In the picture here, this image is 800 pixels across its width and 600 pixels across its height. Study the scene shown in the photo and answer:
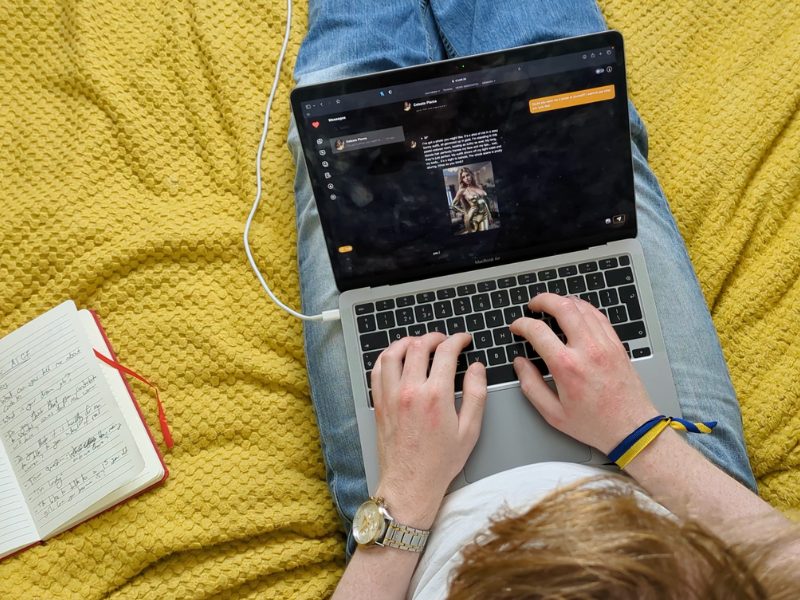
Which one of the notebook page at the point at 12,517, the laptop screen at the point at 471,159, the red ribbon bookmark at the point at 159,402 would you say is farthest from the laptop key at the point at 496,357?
the notebook page at the point at 12,517

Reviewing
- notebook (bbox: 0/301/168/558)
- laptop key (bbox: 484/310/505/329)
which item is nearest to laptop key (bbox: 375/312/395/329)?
laptop key (bbox: 484/310/505/329)

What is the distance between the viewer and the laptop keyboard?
794 mm

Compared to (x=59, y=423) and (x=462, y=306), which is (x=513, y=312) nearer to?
(x=462, y=306)

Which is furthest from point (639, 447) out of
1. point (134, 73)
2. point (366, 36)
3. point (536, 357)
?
point (134, 73)

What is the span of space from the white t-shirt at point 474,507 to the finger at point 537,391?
0.06 m

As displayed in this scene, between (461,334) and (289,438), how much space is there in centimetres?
28

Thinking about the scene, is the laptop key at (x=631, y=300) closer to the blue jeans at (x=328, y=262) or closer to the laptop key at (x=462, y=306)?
the blue jeans at (x=328, y=262)

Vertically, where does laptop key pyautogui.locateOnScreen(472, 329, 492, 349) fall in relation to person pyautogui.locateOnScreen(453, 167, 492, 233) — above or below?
below

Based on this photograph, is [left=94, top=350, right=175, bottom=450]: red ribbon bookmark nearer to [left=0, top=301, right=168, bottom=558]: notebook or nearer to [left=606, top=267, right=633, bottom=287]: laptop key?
[left=0, top=301, right=168, bottom=558]: notebook

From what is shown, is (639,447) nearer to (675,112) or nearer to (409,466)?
(409,466)

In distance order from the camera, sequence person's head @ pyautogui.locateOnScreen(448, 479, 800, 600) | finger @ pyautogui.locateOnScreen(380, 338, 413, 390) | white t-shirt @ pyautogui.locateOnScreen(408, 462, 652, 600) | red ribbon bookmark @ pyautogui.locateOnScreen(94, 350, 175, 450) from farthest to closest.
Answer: red ribbon bookmark @ pyautogui.locateOnScreen(94, 350, 175, 450), finger @ pyautogui.locateOnScreen(380, 338, 413, 390), white t-shirt @ pyautogui.locateOnScreen(408, 462, 652, 600), person's head @ pyautogui.locateOnScreen(448, 479, 800, 600)

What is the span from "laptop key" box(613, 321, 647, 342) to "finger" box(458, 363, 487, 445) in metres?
0.17

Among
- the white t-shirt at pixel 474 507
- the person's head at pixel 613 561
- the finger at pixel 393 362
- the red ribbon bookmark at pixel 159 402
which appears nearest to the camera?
the person's head at pixel 613 561

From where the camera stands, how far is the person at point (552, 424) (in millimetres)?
476
